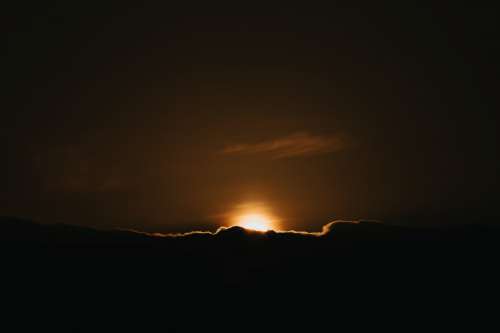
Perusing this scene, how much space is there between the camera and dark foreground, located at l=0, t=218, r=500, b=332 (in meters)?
9.48

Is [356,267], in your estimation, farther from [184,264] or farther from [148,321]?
[148,321]

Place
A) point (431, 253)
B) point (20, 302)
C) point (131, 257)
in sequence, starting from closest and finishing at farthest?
1. point (20, 302)
2. point (131, 257)
3. point (431, 253)

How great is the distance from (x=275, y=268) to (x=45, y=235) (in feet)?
15.3

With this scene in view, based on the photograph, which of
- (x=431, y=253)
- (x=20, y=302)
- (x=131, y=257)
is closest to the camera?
(x=20, y=302)

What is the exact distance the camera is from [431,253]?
11070 millimetres

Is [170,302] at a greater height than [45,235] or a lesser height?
lesser

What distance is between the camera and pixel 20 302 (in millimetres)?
9344

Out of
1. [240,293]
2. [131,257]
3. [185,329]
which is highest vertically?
[131,257]

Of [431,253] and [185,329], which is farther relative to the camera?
[431,253]

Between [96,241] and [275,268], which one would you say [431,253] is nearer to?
[275,268]

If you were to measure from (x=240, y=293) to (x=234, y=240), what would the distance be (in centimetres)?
107

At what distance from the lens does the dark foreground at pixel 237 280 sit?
948 cm

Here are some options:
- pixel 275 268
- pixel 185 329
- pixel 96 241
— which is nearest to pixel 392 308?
pixel 275 268

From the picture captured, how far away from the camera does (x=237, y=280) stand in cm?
992
